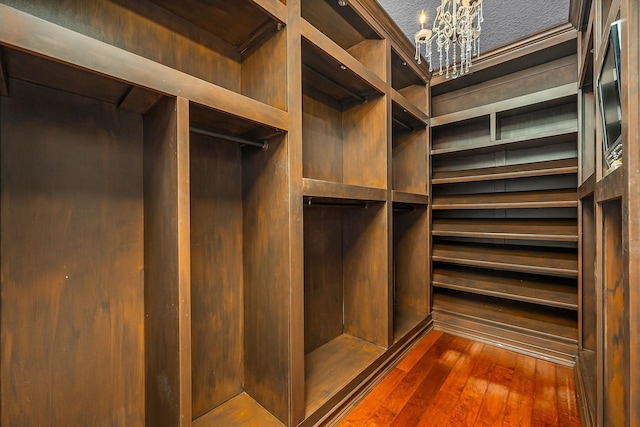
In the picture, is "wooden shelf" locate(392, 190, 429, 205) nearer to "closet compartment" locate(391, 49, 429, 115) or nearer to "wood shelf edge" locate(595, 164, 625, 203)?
"closet compartment" locate(391, 49, 429, 115)

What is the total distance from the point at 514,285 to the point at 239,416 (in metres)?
2.52

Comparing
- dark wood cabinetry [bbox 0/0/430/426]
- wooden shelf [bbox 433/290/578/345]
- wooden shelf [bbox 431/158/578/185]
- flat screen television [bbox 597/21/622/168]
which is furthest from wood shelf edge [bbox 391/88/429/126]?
wooden shelf [bbox 433/290/578/345]

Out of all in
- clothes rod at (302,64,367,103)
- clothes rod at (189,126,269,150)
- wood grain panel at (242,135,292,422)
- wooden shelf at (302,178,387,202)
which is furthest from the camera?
clothes rod at (302,64,367,103)

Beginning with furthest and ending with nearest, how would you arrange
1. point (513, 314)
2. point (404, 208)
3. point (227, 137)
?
point (404, 208) → point (513, 314) → point (227, 137)

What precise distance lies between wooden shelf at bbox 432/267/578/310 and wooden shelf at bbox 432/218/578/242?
45 centimetres

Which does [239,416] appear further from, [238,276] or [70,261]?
[70,261]

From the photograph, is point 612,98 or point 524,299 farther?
point 524,299

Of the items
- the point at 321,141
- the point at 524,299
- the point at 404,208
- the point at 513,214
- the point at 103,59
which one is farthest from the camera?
the point at 404,208

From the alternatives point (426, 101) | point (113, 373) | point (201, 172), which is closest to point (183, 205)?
point (201, 172)

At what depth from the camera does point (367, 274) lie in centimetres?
215

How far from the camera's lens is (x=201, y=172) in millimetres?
1440

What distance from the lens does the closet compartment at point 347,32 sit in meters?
1.60

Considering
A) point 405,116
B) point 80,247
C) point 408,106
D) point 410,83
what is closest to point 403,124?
point 405,116

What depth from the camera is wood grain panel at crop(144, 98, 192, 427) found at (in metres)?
1.00
